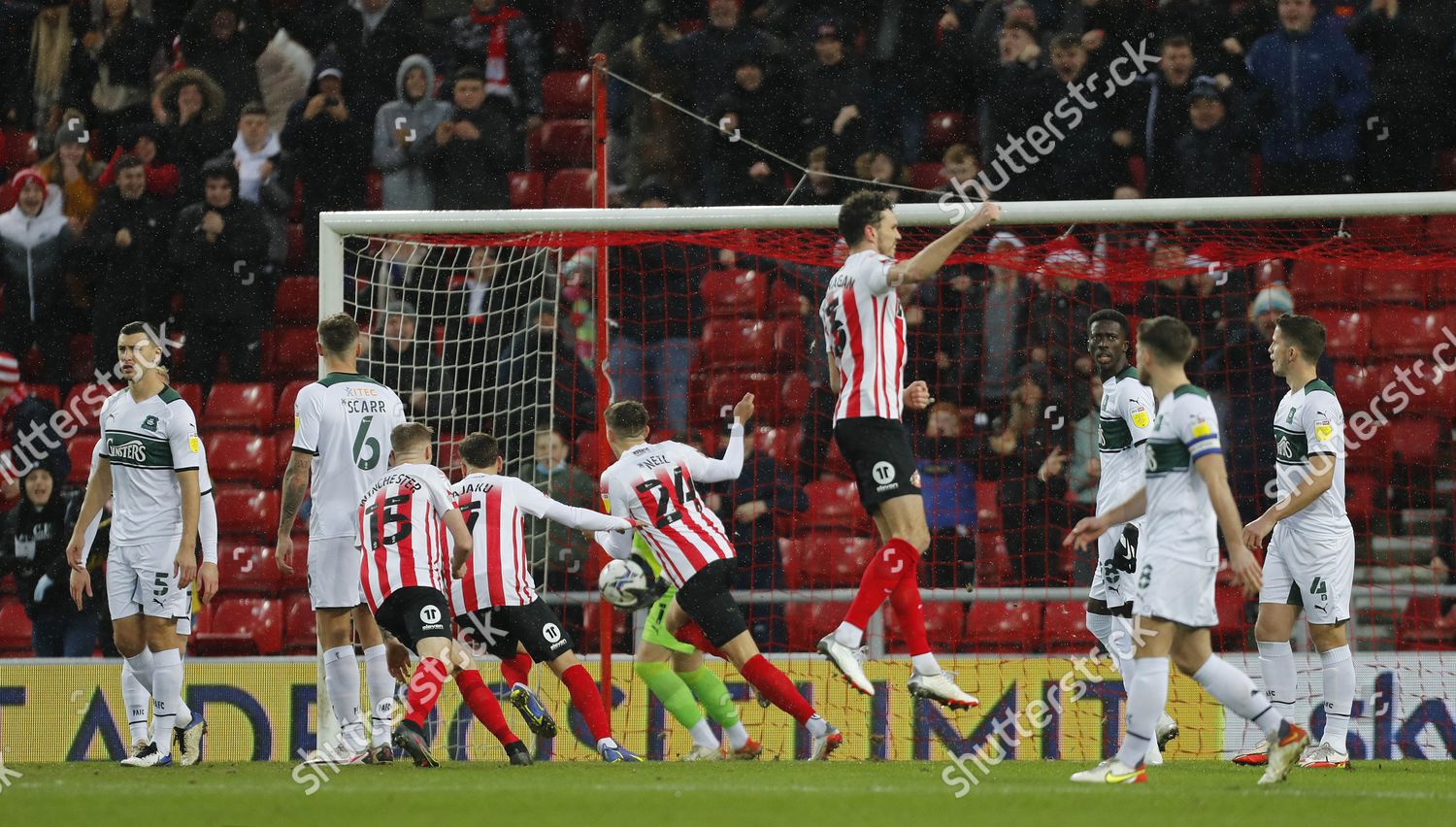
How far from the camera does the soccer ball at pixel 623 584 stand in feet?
29.0

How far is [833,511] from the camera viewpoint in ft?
37.9

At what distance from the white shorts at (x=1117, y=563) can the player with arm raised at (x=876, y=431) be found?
64.9 inches

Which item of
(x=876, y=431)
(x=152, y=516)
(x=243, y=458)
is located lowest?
(x=152, y=516)

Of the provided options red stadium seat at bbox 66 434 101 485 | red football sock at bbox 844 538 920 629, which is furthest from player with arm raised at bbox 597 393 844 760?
red stadium seat at bbox 66 434 101 485

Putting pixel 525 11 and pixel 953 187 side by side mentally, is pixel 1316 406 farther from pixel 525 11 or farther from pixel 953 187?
pixel 525 11

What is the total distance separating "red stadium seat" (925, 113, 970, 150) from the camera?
14.1 metres

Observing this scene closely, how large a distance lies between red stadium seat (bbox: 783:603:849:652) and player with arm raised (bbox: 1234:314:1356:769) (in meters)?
3.18

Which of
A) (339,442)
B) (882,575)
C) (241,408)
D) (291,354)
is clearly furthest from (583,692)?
(291,354)

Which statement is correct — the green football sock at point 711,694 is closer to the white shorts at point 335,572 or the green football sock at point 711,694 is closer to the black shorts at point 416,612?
the black shorts at point 416,612

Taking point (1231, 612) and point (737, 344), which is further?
point (737, 344)

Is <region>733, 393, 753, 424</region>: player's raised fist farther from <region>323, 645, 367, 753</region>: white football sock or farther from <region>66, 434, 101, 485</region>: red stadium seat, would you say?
<region>66, 434, 101, 485</region>: red stadium seat

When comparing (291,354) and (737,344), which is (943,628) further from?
(291,354)

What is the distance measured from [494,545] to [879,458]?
8.35 feet

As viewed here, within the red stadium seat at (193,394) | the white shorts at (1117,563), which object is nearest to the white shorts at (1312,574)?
the white shorts at (1117,563)
